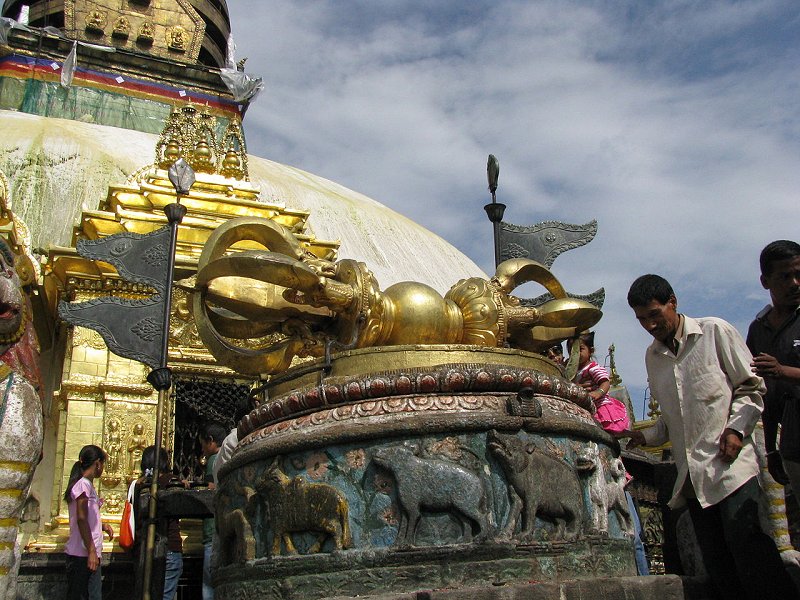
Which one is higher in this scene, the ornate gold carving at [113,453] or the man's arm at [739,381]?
the ornate gold carving at [113,453]

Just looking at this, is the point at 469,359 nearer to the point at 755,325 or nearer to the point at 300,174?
the point at 755,325

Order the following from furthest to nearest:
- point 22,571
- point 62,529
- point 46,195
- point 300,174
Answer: point 300,174, point 46,195, point 62,529, point 22,571

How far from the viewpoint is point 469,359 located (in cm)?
308

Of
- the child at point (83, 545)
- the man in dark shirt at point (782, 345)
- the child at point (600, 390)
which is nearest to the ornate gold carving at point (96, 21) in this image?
the child at point (83, 545)

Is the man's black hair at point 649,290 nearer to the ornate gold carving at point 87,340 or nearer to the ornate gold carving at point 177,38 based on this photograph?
the ornate gold carving at point 87,340

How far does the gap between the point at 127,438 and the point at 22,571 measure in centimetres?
212

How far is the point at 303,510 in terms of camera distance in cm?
272

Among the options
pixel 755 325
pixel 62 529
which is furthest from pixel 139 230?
pixel 755 325

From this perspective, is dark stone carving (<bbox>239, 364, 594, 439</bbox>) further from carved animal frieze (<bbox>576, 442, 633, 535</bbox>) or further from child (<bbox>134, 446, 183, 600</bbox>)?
child (<bbox>134, 446, 183, 600</bbox>)

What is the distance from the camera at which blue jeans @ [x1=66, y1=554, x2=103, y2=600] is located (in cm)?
520

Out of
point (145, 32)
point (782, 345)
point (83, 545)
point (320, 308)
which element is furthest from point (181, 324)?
point (145, 32)

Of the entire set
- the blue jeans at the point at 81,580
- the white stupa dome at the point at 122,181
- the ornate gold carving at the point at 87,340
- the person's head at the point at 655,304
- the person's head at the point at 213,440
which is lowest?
the blue jeans at the point at 81,580

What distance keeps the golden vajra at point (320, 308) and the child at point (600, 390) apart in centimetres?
98

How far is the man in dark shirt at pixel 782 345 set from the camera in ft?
10.3
